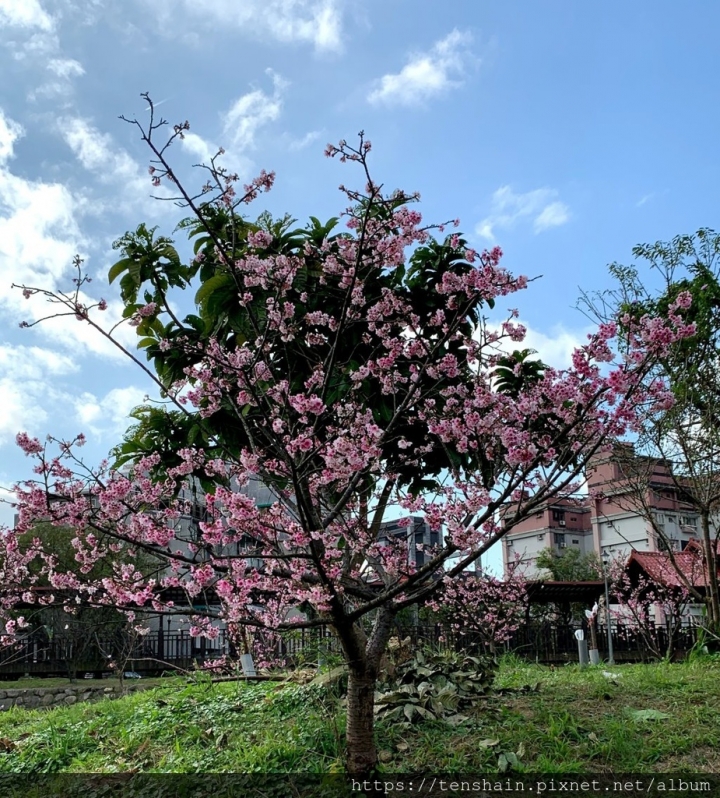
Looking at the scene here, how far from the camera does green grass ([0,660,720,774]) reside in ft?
15.9

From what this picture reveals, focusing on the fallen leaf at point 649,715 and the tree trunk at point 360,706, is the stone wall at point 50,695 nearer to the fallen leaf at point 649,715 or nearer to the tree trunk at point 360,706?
the tree trunk at point 360,706

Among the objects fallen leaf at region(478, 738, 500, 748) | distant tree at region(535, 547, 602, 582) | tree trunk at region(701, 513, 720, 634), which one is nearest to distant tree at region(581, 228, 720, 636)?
tree trunk at region(701, 513, 720, 634)

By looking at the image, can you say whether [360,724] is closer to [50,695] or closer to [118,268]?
[118,268]

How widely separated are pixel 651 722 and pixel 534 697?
39.9 inches

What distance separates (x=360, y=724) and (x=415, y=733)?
77cm

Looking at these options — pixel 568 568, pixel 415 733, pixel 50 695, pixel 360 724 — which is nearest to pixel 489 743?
pixel 415 733

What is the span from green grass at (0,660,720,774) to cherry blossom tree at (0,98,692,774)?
0.63m

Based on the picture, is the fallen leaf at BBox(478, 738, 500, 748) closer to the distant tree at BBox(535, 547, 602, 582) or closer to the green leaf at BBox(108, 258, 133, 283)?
the green leaf at BBox(108, 258, 133, 283)

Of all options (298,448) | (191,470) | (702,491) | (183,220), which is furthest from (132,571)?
(702,491)

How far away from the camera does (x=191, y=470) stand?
6.16 meters

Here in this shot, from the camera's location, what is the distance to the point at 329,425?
5.72 m

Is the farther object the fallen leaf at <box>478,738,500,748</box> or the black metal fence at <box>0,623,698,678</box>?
the black metal fence at <box>0,623,698,678</box>

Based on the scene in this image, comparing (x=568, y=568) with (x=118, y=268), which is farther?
(x=568, y=568)

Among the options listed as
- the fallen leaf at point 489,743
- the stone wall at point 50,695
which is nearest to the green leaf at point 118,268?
the fallen leaf at point 489,743
